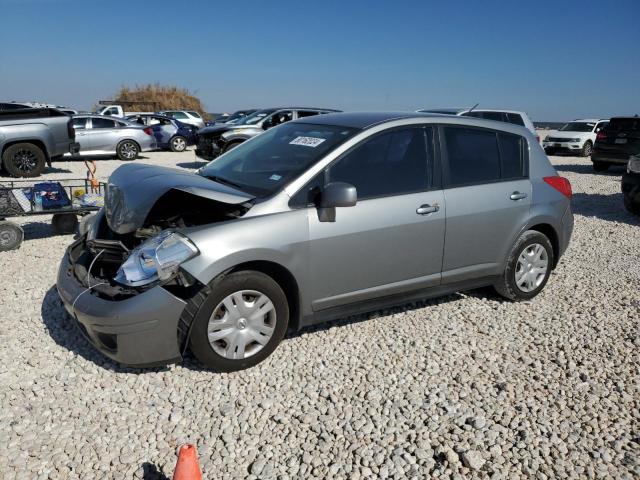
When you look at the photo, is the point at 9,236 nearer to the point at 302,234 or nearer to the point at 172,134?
the point at 302,234

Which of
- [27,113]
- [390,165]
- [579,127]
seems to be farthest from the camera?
[579,127]

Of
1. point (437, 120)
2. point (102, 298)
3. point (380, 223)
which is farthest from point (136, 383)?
point (437, 120)

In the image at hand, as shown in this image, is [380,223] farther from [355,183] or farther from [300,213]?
[300,213]

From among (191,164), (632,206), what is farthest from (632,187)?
(191,164)

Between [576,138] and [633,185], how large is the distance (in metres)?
14.0

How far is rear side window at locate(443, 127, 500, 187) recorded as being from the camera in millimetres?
4500

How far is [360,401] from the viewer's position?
344cm

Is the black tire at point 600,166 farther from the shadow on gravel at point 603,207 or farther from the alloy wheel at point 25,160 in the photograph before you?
the alloy wheel at point 25,160

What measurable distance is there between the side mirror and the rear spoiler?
11.4 metres

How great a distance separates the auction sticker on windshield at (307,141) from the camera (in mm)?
4180

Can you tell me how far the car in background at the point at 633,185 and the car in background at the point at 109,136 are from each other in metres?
13.8

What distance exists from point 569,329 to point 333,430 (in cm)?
259

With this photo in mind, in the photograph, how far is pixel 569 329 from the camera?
4.66m

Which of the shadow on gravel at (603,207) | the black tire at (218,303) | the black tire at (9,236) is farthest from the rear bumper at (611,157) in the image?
the black tire at (9,236)
